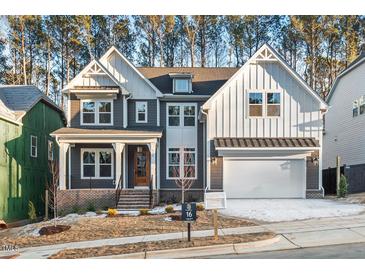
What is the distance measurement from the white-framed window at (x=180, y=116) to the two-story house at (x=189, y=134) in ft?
0.19

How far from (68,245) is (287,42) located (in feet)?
102

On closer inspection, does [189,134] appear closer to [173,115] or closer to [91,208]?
Result: [173,115]

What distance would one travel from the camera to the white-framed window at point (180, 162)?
21.9 m

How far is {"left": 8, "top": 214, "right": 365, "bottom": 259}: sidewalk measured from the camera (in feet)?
34.0

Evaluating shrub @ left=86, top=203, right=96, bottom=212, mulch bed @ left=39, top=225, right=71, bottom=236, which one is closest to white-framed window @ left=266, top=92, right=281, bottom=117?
shrub @ left=86, top=203, right=96, bottom=212

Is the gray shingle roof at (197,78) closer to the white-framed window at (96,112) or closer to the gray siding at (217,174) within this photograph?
the white-framed window at (96,112)

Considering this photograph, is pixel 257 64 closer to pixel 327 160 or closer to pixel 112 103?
pixel 112 103

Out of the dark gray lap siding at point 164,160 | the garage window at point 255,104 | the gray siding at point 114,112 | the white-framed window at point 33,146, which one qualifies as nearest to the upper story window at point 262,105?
the garage window at point 255,104

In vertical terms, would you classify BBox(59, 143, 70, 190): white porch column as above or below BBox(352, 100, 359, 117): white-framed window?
below

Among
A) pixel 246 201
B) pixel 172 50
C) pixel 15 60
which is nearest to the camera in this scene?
pixel 246 201

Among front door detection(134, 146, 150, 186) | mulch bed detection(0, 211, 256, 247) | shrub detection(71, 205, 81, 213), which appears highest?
front door detection(134, 146, 150, 186)

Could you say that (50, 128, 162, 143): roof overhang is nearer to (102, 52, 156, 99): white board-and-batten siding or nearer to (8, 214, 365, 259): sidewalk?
(102, 52, 156, 99): white board-and-batten siding

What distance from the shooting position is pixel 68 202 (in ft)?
63.1

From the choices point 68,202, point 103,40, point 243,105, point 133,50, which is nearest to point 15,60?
point 103,40
